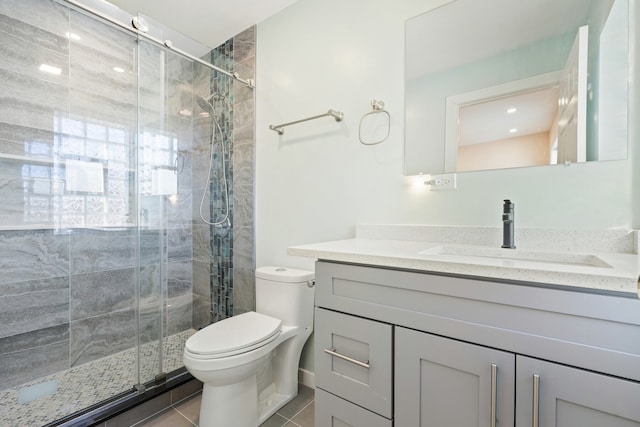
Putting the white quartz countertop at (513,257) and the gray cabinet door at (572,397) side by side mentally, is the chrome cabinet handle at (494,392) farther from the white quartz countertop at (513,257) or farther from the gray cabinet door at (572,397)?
the white quartz countertop at (513,257)

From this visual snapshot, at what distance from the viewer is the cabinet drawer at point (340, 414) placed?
0.92 metres

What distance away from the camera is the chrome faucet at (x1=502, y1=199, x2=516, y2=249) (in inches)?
43.2

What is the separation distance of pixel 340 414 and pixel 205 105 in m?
2.31

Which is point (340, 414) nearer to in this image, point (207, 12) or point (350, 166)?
point (350, 166)

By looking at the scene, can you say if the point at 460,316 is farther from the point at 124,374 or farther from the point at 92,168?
the point at 92,168

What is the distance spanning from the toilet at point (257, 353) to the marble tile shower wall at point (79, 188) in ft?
2.44

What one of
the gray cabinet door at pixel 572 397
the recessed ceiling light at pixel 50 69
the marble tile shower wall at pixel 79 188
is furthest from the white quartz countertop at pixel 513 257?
Result: the recessed ceiling light at pixel 50 69

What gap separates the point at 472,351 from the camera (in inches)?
29.5

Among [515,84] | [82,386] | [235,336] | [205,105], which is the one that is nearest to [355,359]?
[235,336]

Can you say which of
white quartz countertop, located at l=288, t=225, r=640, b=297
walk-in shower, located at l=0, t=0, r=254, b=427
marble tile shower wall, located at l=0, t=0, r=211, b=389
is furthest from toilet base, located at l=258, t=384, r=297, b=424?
white quartz countertop, located at l=288, t=225, r=640, b=297

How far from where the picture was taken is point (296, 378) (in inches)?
66.7

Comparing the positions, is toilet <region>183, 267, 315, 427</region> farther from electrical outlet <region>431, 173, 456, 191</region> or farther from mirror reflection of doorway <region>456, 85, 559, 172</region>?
mirror reflection of doorway <region>456, 85, 559, 172</region>

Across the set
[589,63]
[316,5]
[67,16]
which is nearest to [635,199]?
[589,63]

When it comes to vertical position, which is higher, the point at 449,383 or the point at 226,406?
the point at 449,383
